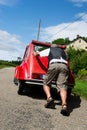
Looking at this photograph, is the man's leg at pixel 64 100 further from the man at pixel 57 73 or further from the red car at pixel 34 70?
the red car at pixel 34 70

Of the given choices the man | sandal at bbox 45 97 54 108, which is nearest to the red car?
the man

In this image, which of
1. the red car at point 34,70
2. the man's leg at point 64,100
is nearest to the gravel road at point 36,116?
the man's leg at point 64,100

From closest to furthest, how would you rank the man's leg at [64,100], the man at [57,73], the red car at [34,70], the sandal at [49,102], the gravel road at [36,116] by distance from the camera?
the gravel road at [36,116], the man's leg at [64,100], the sandal at [49,102], the man at [57,73], the red car at [34,70]

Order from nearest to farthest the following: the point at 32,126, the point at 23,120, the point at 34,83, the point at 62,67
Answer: the point at 32,126 < the point at 23,120 < the point at 62,67 < the point at 34,83

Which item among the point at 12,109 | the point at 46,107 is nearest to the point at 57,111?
the point at 46,107

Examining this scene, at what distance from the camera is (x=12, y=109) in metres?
8.84

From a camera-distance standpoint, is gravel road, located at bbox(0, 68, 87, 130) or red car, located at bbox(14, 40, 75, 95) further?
red car, located at bbox(14, 40, 75, 95)

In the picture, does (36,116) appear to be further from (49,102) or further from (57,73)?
(57,73)

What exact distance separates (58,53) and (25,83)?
1.93 meters

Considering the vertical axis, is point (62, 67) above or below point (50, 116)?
above

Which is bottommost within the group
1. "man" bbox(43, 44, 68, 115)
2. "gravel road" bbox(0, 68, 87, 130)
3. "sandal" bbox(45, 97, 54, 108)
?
"gravel road" bbox(0, 68, 87, 130)

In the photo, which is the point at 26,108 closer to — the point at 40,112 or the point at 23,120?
the point at 40,112

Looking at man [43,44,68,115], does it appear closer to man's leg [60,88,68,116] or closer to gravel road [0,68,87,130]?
man's leg [60,88,68,116]

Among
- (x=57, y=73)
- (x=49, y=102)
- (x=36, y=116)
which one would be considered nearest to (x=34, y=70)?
(x=57, y=73)
